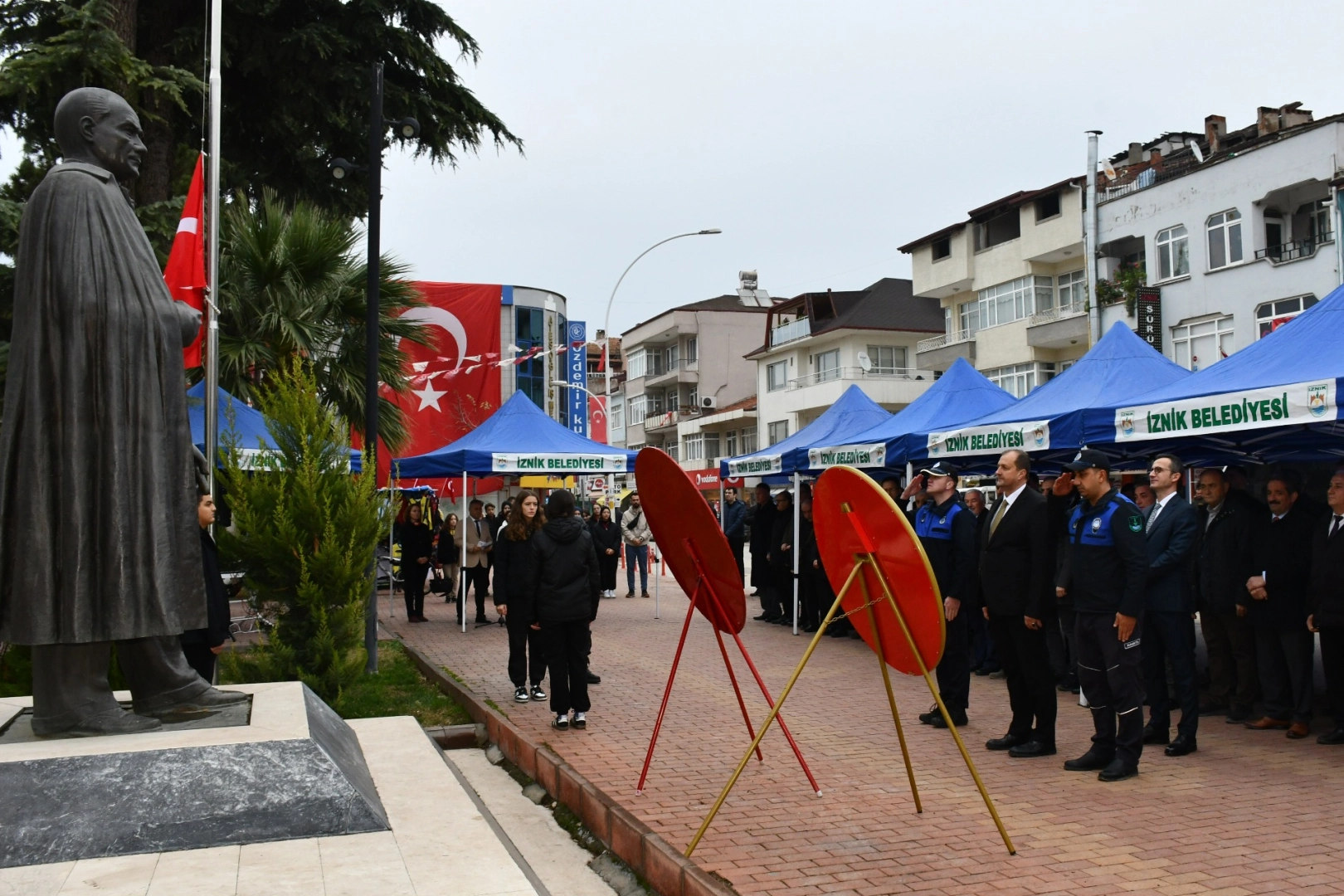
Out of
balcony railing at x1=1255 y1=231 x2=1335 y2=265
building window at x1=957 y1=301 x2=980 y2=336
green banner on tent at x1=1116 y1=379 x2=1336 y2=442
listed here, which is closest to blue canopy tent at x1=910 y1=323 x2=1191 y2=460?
green banner on tent at x1=1116 y1=379 x2=1336 y2=442

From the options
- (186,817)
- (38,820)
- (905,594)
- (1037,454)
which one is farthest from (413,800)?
(1037,454)

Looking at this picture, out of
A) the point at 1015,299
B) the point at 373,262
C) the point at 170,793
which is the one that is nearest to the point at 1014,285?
the point at 1015,299

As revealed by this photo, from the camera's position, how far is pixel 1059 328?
1667 inches

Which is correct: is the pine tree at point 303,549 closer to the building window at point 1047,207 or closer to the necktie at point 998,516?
the necktie at point 998,516

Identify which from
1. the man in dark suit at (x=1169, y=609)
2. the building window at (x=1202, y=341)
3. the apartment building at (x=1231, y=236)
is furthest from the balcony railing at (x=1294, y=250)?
the man in dark suit at (x=1169, y=609)

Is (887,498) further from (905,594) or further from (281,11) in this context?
Result: (281,11)

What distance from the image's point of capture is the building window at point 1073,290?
1692 inches

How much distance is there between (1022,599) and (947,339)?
4515 centimetres

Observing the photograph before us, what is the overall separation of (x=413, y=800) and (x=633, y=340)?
7558cm

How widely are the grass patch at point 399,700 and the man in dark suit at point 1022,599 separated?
4.67 m

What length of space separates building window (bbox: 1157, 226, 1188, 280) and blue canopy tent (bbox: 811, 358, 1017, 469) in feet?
76.2

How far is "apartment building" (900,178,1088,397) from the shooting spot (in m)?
42.9

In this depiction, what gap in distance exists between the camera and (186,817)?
4.86m

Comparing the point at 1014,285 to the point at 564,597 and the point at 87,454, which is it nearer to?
the point at 564,597
